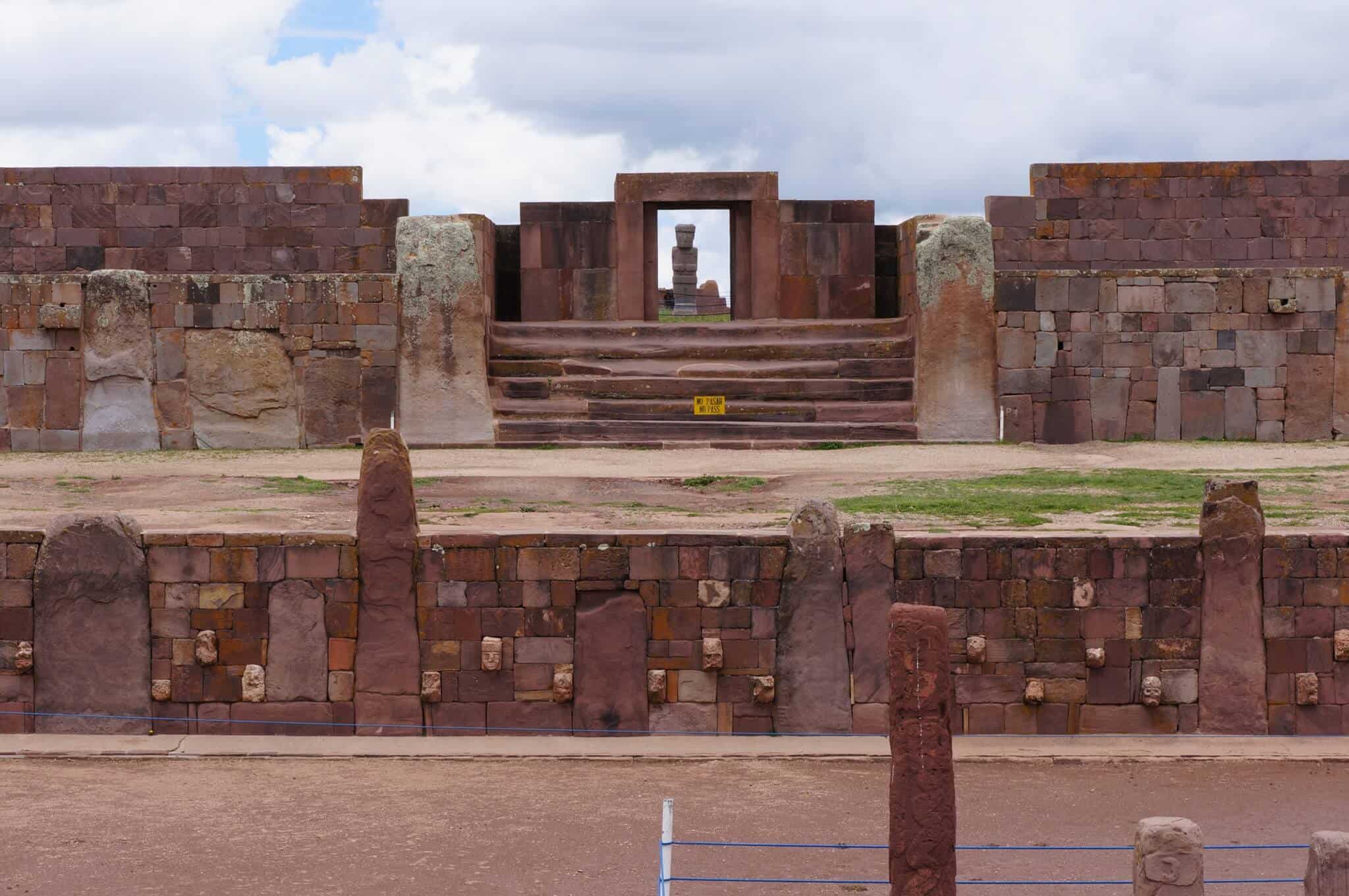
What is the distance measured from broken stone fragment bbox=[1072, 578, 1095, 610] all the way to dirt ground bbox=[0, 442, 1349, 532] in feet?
2.90

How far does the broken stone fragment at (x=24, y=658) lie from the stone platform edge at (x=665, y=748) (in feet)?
1.31

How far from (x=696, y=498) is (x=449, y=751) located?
13.3 ft

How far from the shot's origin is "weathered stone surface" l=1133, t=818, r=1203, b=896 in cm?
569

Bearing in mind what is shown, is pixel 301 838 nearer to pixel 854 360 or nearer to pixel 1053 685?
pixel 1053 685

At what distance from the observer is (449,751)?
980cm

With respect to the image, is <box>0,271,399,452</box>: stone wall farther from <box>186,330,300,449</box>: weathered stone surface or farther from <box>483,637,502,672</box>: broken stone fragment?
<box>483,637,502,672</box>: broken stone fragment

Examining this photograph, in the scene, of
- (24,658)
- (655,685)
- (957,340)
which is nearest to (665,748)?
(655,685)

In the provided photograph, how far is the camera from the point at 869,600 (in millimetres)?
10156

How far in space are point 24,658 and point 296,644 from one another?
5.30 feet

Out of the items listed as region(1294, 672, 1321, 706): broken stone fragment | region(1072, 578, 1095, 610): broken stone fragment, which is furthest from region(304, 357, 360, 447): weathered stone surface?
region(1294, 672, 1321, 706): broken stone fragment

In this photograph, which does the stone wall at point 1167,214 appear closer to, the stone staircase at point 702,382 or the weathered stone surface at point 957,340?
the stone staircase at point 702,382

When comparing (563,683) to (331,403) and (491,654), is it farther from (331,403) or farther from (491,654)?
(331,403)

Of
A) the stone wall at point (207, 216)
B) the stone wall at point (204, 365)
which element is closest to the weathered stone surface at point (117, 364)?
the stone wall at point (204, 365)

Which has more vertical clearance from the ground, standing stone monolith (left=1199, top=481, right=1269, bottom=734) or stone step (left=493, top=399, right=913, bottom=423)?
stone step (left=493, top=399, right=913, bottom=423)
